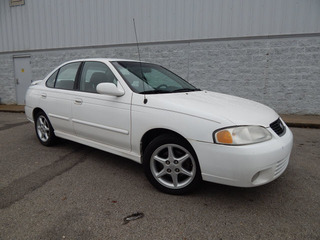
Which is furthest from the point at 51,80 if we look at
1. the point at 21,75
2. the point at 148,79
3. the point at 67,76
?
the point at 21,75

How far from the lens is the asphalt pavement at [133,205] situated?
6.51 feet

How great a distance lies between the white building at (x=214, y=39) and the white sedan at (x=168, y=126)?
449cm

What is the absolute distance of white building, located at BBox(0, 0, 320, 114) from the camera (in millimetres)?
6949

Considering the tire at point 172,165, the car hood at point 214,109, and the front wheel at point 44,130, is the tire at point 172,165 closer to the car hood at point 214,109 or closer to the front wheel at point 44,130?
the car hood at point 214,109

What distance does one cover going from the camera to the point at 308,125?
607cm

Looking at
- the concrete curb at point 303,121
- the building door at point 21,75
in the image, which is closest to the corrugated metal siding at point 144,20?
the building door at point 21,75

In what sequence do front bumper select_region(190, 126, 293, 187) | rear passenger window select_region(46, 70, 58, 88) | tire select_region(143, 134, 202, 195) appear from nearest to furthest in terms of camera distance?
1. front bumper select_region(190, 126, 293, 187)
2. tire select_region(143, 134, 202, 195)
3. rear passenger window select_region(46, 70, 58, 88)

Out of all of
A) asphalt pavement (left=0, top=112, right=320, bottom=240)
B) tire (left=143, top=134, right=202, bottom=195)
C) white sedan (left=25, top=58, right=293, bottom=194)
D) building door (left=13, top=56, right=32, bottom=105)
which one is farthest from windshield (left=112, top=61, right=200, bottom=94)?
building door (left=13, top=56, right=32, bottom=105)

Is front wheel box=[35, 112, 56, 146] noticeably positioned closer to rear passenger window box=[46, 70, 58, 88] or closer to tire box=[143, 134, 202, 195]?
rear passenger window box=[46, 70, 58, 88]

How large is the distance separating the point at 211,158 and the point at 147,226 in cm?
85

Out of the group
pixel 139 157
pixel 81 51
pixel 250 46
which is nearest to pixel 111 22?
pixel 81 51

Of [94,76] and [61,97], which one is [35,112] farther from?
[94,76]

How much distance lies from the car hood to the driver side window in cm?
83

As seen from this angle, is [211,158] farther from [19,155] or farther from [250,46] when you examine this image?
[250,46]
